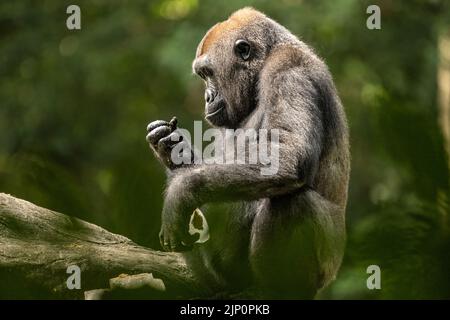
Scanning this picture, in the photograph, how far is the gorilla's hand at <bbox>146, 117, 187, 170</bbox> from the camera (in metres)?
3.89

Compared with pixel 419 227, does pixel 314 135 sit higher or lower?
higher

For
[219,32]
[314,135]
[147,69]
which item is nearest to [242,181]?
[314,135]

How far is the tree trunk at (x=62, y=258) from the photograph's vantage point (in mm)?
841

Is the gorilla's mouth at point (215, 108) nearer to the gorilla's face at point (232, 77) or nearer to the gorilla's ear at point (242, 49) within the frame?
the gorilla's face at point (232, 77)

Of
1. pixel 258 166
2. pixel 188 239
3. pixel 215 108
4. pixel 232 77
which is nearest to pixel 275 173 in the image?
pixel 258 166

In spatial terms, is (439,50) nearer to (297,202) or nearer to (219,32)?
(219,32)

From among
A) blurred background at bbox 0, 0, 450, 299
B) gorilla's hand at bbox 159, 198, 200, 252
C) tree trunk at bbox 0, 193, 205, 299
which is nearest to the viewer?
tree trunk at bbox 0, 193, 205, 299

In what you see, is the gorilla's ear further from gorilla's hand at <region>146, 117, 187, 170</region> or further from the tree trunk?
the tree trunk

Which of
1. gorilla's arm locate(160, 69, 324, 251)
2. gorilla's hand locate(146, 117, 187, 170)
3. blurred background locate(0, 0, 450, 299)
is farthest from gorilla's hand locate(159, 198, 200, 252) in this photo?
blurred background locate(0, 0, 450, 299)

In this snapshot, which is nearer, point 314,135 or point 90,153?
point 314,135

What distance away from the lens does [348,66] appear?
13125 millimetres

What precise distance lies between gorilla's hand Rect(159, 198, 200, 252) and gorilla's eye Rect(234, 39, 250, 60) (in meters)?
1.75
